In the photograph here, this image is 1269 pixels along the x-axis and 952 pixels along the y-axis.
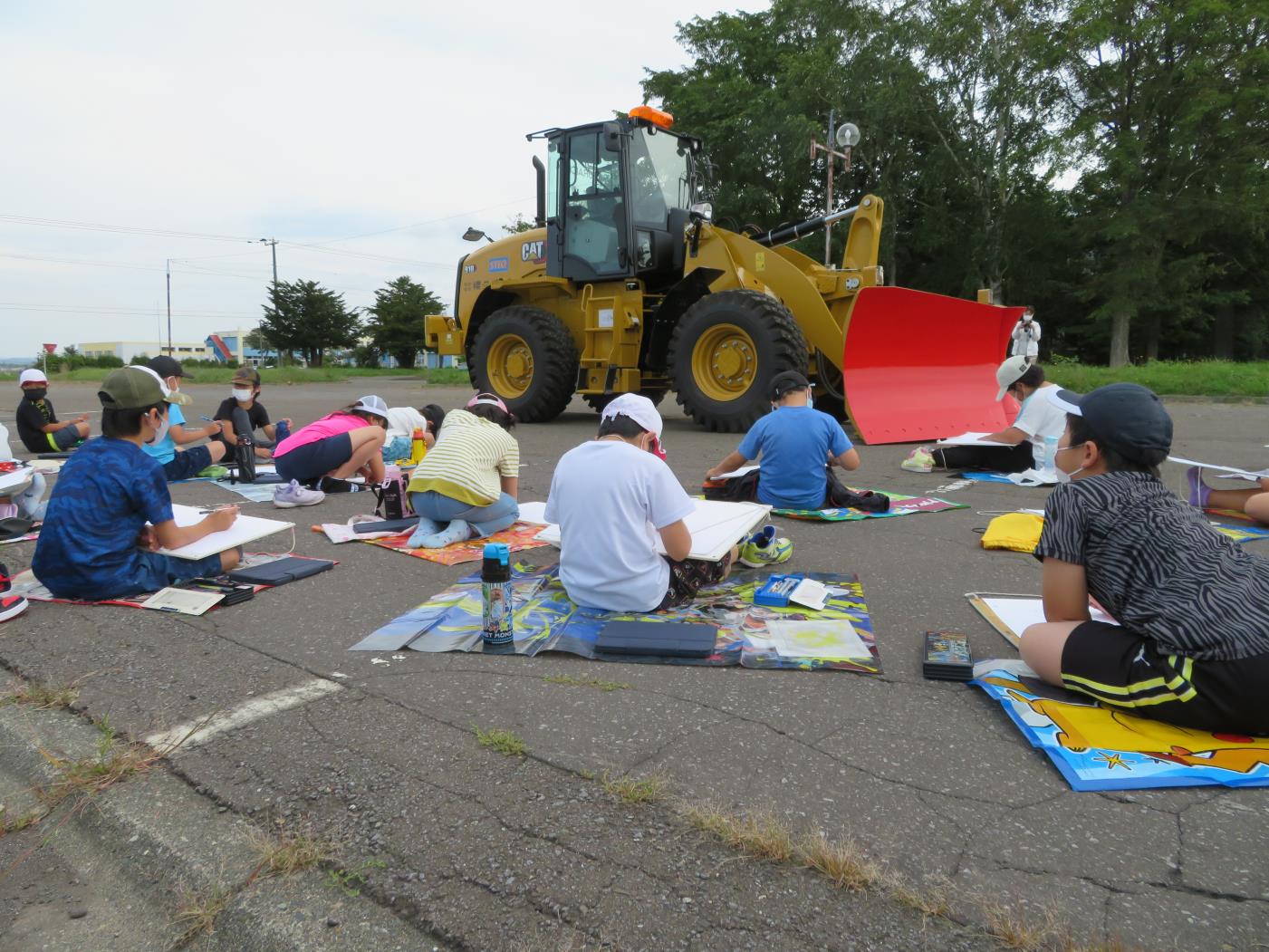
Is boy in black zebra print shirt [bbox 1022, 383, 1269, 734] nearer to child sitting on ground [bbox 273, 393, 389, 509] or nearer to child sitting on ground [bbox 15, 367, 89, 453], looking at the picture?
child sitting on ground [bbox 273, 393, 389, 509]

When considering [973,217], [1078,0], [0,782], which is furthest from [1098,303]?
[0,782]

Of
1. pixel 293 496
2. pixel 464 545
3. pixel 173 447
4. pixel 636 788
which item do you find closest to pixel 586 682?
pixel 636 788

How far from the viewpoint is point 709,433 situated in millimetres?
10117

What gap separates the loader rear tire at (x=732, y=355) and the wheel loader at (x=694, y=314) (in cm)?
Result: 1

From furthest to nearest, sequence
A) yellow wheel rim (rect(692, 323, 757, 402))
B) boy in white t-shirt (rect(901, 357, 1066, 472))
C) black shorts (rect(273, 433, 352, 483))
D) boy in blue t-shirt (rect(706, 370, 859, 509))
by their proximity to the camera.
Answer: yellow wheel rim (rect(692, 323, 757, 402)), boy in white t-shirt (rect(901, 357, 1066, 472)), black shorts (rect(273, 433, 352, 483)), boy in blue t-shirt (rect(706, 370, 859, 509))

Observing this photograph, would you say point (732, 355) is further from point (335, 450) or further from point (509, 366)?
point (335, 450)

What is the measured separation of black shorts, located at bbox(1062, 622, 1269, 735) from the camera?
2371 millimetres

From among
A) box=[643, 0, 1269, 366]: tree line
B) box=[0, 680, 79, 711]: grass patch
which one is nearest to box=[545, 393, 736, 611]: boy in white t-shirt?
box=[0, 680, 79, 711]: grass patch

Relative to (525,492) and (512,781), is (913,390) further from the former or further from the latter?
(512,781)

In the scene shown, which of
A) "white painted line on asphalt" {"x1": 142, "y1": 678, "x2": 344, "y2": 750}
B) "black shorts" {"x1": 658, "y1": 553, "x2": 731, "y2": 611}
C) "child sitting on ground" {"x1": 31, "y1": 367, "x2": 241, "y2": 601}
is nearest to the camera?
"white painted line on asphalt" {"x1": 142, "y1": 678, "x2": 344, "y2": 750}

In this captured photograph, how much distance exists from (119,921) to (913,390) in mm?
8978

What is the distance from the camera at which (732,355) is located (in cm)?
936

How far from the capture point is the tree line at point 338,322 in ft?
177

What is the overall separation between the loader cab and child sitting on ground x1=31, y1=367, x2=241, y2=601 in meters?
7.07
